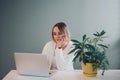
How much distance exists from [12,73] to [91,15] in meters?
1.94

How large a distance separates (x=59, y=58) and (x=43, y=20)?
3.77 feet

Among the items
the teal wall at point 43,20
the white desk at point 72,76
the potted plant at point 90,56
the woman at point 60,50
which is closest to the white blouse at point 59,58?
the woman at point 60,50

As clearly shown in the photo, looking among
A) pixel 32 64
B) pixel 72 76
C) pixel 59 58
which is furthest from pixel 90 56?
pixel 59 58

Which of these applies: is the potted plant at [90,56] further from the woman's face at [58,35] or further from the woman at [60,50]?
the woman's face at [58,35]

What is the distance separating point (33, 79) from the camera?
218 centimetres

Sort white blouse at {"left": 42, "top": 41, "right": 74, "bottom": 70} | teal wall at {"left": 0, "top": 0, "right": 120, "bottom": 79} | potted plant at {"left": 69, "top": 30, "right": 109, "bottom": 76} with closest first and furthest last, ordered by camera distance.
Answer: potted plant at {"left": 69, "top": 30, "right": 109, "bottom": 76} → white blouse at {"left": 42, "top": 41, "right": 74, "bottom": 70} → teal wall at {"left": 0, "top": 0, "right": 120, "bottom": 79}

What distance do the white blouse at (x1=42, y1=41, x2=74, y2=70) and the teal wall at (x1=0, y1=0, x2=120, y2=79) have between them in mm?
761

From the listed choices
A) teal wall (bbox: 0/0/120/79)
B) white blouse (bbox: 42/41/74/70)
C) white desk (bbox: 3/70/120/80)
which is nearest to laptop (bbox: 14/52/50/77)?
white desk (bbox: 3/70/120/80)

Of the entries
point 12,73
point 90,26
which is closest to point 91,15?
point 90,26

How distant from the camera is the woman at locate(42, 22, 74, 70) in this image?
281cm

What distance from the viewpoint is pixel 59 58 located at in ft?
9.25

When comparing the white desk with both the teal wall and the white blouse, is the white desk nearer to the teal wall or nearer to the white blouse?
the white blouse

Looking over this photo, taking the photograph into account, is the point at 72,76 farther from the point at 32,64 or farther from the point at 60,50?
the point at 60,50

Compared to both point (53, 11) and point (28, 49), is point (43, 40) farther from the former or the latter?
point (53, 11)
